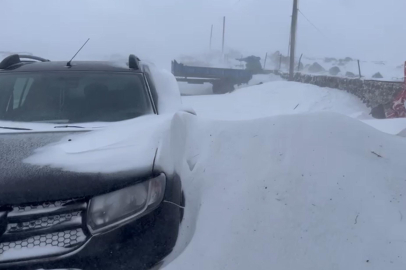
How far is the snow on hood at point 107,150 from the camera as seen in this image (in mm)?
2416

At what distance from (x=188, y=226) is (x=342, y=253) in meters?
0.89

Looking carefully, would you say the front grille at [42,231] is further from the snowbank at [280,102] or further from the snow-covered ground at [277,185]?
the snowbank at [280,102]

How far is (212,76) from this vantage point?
28.3m

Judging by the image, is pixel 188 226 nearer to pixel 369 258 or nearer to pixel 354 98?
pixel 369 258

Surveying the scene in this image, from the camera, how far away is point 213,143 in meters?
3.61

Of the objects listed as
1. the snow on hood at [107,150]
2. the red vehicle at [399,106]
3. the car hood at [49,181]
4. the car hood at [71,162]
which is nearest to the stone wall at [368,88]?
the red vehicle at [399,106]

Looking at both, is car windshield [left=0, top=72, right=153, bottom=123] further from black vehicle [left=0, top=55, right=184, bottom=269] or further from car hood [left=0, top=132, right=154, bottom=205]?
car hood [left=0, top=132, right=154, bottom=205]

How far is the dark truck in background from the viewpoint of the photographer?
27859mm

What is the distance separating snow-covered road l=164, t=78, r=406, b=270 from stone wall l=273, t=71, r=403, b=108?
32.7 ft

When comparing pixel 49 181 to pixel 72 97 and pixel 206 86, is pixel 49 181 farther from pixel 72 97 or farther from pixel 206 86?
A: pixel 206 86

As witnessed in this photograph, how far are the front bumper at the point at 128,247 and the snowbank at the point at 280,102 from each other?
10.9 m

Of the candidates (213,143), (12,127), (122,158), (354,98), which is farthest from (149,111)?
(354,98)

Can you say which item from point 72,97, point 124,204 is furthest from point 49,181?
point 72,97

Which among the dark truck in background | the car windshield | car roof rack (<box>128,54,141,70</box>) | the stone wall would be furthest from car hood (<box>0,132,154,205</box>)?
the dark truck in background
